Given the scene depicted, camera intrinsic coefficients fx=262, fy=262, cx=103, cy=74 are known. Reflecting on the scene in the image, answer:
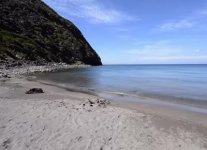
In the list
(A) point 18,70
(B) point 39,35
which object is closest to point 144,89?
(A) point 18,70

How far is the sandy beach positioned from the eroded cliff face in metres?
68.8

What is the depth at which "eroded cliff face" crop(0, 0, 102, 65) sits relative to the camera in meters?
87.3

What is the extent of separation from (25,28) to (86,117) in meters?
104

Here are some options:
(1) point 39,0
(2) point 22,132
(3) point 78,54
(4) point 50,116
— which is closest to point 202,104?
(4) point 50,116

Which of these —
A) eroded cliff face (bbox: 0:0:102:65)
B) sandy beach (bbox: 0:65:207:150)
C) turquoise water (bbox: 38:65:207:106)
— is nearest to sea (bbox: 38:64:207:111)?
turquoise water (bbox: 38:65:207:106)

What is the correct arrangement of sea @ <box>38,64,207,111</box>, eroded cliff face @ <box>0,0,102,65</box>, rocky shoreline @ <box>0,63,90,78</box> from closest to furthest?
1. sea @ <box>38,64,207,111</box>
2. rocky shoreline @ <box>0,63,90,78</box>
3. eroded cliff face @ <box>0,0,102,65</box>

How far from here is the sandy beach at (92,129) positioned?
9117 mm

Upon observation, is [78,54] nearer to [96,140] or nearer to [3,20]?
[3,20]

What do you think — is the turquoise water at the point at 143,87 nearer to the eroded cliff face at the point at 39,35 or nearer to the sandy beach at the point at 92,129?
the sandy beach at the point at 92,129

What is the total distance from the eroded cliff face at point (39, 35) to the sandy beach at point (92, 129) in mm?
68770

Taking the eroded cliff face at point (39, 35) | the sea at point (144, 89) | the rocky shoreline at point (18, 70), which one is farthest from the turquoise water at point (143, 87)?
the eroded cliff face at point (39, 35)

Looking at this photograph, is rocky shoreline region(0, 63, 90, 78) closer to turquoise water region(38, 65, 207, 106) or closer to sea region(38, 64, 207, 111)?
turquoise water region(38, 65, 207, 106)

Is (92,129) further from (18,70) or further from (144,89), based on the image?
(18,70)

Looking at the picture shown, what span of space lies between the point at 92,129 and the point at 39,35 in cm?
10516
